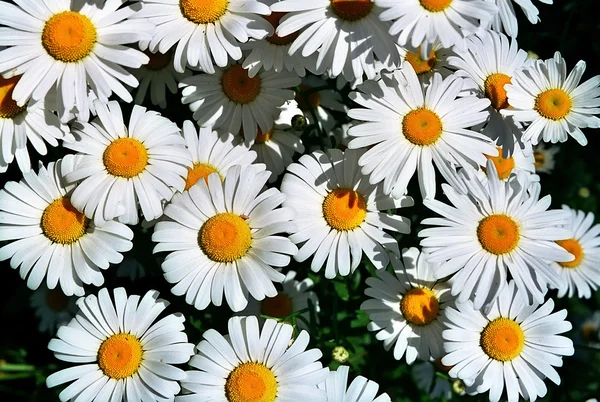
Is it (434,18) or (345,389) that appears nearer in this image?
(434,18)

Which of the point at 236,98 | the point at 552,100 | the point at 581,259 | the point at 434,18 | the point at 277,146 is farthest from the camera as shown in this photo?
the point at 581,259

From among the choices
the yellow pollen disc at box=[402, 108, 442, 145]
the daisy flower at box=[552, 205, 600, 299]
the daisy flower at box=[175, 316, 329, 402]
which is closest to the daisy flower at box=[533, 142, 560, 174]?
the daisy flower at box=[552, 205, 600, 299]

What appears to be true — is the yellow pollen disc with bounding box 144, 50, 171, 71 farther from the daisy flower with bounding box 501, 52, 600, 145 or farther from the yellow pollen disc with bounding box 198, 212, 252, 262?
the daisy flower with bounding box 501, 52, 600, 145

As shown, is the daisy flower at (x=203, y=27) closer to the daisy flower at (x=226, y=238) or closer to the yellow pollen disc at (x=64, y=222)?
the daisy flower at (x=226, y=238)

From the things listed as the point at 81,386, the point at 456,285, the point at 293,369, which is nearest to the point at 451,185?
the point at 456,285

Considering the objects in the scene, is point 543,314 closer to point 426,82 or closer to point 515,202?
point 515,202

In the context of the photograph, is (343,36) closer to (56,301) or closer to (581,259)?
(581,259)

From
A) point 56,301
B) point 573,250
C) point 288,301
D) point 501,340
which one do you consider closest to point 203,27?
point 288,301
